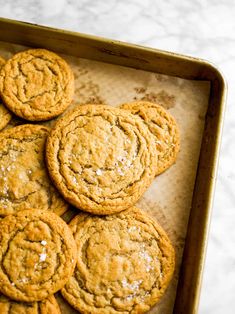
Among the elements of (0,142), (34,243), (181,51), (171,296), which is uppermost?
→ (181,51)

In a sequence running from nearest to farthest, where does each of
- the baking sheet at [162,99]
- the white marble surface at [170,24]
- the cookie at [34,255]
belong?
1. the cookie at [34,255]
2. the baking sheet at [162,99]
3. the white marble surface at [170,24]

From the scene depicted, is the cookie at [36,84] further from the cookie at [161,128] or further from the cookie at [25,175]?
the cookie at [161,128]

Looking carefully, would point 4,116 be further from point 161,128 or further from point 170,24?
point 170,24

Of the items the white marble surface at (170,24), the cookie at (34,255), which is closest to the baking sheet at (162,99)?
the white marble surface at (170,24)

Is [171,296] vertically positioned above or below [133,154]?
below

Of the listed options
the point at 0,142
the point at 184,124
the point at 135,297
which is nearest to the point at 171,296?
the point at 135,297

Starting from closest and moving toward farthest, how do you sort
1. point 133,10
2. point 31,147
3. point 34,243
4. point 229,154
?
point 34,243, point 31,147, point 229,154, point 133,10

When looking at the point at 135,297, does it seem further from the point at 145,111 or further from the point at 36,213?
the point at 145,111

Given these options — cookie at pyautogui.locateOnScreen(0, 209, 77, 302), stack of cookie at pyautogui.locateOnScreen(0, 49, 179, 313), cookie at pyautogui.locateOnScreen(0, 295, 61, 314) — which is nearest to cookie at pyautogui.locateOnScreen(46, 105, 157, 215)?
stack of cookie at pyautogui.locateOnScreen(0, 49, 179, 313)
